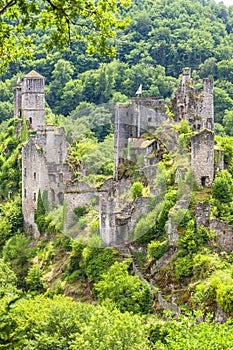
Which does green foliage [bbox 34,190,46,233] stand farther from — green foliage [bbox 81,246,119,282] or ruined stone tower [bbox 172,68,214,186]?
ruined stone tower [bbox 172,68,214,186]

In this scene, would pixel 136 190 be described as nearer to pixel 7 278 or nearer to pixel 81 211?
pixel 81 211

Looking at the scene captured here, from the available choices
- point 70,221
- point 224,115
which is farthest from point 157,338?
point 224,115

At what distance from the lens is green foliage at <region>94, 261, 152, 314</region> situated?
36.0m

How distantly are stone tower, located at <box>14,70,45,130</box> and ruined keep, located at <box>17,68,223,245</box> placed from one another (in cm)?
202

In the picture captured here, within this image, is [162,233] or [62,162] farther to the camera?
[62,162]

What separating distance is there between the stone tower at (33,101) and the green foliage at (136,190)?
15.2 metres

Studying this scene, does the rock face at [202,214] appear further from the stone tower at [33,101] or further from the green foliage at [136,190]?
the stone tower at [33,101]

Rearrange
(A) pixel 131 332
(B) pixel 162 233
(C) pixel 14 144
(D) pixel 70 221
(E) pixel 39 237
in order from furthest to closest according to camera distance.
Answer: (C) pixel 14 144
(E) pixel 39 237
(D) pixel 70 221
(B) pixel 162 233
(A) pixel 131 332

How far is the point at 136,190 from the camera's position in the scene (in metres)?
41.6

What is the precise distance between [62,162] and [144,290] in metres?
14.3

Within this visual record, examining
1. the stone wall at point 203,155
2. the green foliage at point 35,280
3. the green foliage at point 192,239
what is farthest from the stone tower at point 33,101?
the green foliage at point 192,239

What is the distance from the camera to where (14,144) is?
188 ft

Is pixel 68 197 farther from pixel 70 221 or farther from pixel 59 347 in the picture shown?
pixel 59 347

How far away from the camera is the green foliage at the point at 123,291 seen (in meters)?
36.0
